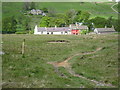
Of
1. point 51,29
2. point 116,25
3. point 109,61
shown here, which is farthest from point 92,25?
point 109,61

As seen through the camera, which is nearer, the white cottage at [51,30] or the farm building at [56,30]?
the white cottage at [51,30]

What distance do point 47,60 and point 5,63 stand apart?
672 cm

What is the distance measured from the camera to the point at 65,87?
704 inches

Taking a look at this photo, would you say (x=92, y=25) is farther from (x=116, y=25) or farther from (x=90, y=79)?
(x=90, y=79)

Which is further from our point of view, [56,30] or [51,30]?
[56,30]

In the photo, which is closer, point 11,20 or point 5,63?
point 5,63

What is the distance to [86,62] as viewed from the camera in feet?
95.6

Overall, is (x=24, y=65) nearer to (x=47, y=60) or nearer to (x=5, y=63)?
(x=5, y=63)

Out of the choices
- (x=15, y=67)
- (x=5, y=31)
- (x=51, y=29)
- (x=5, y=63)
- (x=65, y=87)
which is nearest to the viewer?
(x=65, y=87)

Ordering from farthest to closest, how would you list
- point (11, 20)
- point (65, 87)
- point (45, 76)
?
point (11, 20) → point (45, 76) → point (65, 87)

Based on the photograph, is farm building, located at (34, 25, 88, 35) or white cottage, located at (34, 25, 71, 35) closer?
white cottage, located at (34, 25, 71, 35)

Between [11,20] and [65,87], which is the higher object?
[11,20]

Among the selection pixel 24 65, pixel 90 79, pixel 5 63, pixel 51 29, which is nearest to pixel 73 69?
pixel 90 79

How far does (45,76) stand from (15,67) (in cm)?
463
